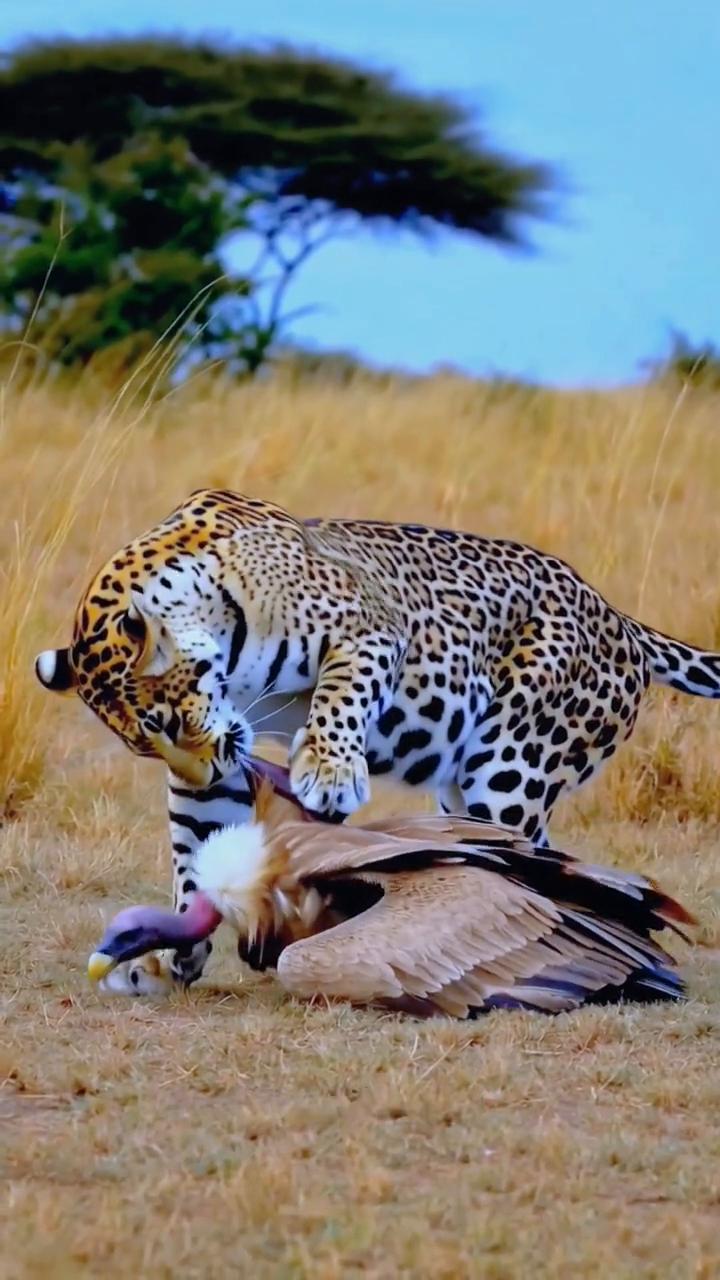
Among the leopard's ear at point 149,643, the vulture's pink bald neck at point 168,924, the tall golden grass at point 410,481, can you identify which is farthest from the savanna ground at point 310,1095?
the leopard's ear at point 149,643

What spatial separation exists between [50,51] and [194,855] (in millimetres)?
18272

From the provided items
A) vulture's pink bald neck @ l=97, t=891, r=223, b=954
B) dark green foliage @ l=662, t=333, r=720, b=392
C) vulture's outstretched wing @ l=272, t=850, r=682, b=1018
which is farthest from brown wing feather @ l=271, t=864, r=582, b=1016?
dark green foliage @ l=662, t=333, r=720, b=392

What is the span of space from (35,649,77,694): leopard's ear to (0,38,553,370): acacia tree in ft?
40.4

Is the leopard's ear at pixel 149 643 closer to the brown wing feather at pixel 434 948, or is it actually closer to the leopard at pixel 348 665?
the leopard at pixel 348 665

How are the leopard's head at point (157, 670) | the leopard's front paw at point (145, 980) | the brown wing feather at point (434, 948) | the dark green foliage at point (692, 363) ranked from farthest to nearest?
the dark green foliage at point (692, 363), the leopard's head at point (157, 670), the leopard's front paw at point (145, 980), the brown wing feather at point (434, 948)

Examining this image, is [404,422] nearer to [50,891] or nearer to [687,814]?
[687,814]

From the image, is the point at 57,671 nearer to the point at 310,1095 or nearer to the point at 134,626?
the point at 134,626

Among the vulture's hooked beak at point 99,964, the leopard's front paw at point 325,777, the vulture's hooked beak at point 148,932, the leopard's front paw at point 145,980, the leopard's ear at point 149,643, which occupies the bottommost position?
the leopard's front paw at point 145,980

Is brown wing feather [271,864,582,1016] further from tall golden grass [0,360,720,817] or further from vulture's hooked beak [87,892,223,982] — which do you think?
tall golden grass [0,360,720,817]

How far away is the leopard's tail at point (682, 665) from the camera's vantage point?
6453 millimetres

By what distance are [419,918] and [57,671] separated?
Answer: 1348 millimetres

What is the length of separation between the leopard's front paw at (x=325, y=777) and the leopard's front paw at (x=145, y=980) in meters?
0.50

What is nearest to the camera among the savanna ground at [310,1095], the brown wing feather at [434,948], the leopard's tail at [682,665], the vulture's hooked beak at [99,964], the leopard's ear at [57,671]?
the savanna ground at [310,1095]

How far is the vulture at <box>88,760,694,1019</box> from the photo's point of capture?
15.2 ft
